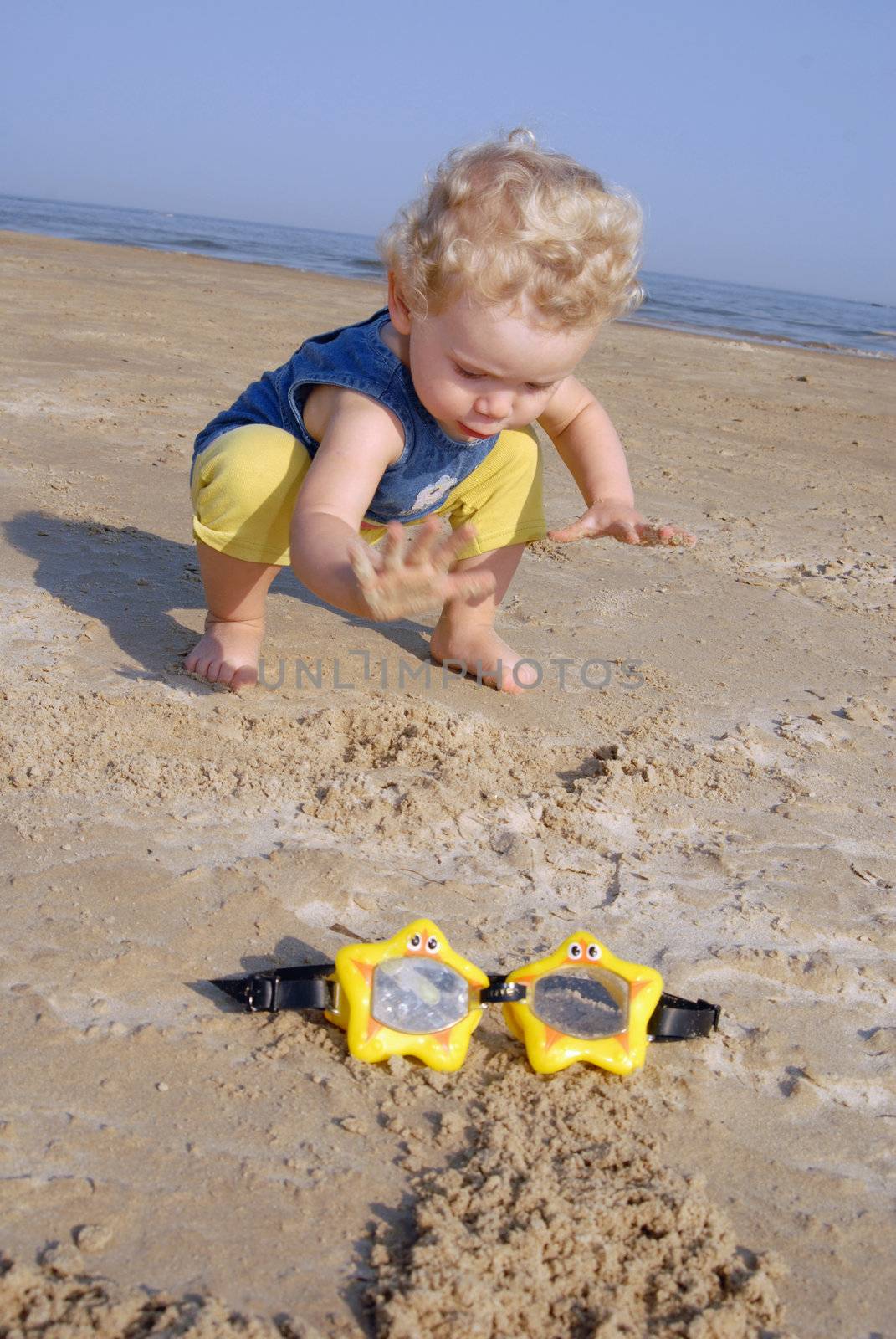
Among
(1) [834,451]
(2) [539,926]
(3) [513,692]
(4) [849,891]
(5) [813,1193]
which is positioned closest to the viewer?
(5) [813,1193]

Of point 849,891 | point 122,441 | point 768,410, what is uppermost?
point 849,891

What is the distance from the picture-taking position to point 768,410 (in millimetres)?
7395

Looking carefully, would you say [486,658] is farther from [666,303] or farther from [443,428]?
[666,303]

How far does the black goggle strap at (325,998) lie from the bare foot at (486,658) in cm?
125

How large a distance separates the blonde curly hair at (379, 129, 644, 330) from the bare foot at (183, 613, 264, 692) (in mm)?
850

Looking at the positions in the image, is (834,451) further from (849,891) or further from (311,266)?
(311,266)

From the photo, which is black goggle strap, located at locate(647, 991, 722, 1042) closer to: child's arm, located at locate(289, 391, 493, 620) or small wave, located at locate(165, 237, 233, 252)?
child's arm, located at locate(289, 391, 493, 620)

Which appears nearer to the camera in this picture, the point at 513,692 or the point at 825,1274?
the point at 825,1274

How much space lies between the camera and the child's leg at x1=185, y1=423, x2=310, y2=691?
250 cm

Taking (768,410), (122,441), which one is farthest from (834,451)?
(122,441)

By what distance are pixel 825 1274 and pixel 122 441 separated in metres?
3.89

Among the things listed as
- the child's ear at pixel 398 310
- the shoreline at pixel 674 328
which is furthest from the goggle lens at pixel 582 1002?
the shoreline at pixel 674 328

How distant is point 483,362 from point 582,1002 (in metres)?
1.26

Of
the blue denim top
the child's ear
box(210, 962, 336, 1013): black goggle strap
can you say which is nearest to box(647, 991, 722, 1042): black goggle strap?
box(210, 962, 336, 1013): black goggle strap
